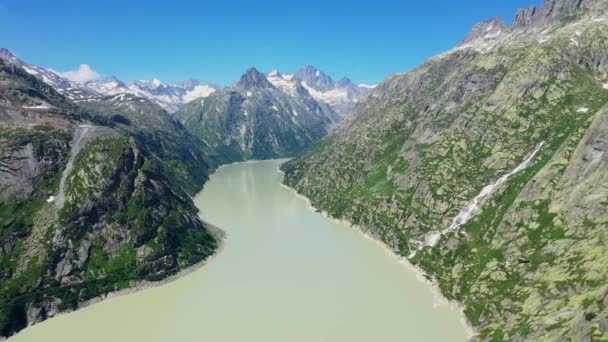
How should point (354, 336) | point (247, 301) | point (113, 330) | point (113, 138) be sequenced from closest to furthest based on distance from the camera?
1. point (354, 336)
2. point (113, 330)
3. point (247, 301)
4. point (113, 138)

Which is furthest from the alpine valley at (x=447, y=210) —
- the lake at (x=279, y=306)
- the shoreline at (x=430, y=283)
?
the lake at (x=279, y=306)

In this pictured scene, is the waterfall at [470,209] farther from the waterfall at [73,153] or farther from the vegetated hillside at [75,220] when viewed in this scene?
the waterfall at [73,153]

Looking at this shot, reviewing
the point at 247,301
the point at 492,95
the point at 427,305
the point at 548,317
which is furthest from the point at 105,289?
the point at 492,95

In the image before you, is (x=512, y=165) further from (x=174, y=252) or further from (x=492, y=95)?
(x=174, y=252)

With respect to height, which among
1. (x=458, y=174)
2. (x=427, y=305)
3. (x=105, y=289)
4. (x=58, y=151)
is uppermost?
(x=58, y=151)

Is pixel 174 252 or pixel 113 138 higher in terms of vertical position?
pixel 113 138

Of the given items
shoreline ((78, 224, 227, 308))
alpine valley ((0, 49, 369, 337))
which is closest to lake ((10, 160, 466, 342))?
shoreline ((78, 224, 227, 308))

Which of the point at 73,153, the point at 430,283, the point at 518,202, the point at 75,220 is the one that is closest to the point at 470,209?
the point at 518,202

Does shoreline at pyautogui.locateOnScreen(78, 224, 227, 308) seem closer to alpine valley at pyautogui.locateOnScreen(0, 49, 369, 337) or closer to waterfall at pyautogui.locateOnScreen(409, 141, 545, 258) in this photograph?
alpine valley at pyautogui.locateOnScreen(0, 49, 369, 337)
